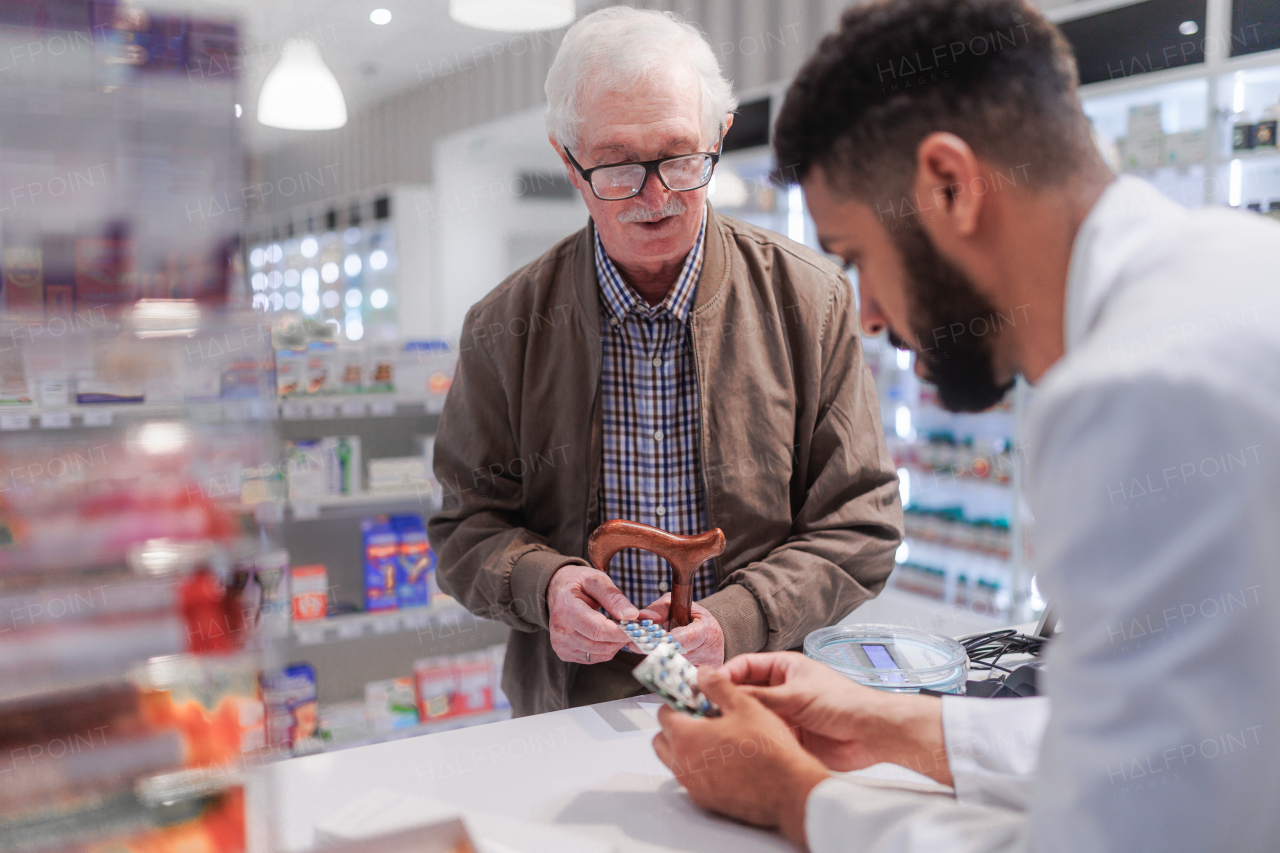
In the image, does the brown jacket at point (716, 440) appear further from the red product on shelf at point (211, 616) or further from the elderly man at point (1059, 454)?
the red product on shelf at point (211, 616)

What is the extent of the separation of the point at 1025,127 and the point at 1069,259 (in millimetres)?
132

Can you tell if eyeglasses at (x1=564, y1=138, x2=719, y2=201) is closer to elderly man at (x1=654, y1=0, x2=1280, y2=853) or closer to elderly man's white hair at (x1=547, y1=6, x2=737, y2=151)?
elderly man's white hair at (x1=547, y1=6, x2=737, y2=151)

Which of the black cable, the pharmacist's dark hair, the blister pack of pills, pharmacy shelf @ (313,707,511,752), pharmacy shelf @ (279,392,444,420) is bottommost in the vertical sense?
pharmacy shelf @ (313,707,511,752)

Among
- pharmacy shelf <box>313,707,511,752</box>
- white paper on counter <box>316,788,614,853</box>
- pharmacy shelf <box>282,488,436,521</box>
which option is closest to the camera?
white paper on counter <box>316,788,614,853</box>

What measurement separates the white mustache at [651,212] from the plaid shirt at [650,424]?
0.13m

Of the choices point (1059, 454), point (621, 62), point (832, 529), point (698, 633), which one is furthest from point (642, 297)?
point (1059, 454)

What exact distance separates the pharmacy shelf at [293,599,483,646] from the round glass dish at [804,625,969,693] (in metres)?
2.18

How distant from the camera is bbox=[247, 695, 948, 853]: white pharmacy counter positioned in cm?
92

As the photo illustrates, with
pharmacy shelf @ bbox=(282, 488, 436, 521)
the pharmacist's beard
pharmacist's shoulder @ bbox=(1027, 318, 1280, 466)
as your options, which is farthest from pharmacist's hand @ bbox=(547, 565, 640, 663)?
pharmacy shelf @ bbox=(282, 488, 436, 521)

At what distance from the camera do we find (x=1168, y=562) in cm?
57

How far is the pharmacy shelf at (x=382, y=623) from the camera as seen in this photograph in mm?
3420

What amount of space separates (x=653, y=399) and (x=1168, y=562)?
114 cm

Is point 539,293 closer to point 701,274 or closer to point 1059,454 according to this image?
point 701,274

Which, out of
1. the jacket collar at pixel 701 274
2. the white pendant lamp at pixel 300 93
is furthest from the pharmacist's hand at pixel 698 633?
the white pendant lamp at pixel 300 93
